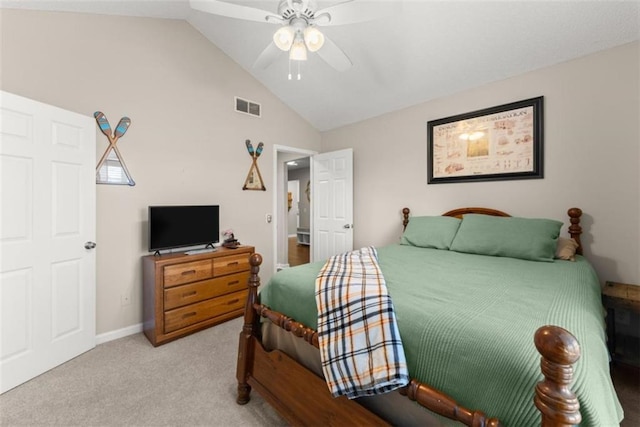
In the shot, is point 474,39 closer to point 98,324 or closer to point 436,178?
point 436,178

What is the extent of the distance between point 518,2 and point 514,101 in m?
0.91

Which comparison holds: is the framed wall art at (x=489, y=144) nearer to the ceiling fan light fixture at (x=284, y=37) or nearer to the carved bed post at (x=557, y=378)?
the ceiling fan light fixture at (x=284, y=37)

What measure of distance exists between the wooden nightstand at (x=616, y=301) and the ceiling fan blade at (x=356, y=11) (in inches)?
97.5

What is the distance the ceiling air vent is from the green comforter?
2.66 metres

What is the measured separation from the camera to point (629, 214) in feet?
7.05

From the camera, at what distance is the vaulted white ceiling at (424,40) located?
209cm

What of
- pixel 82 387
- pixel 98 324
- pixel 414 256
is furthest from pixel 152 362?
pixel 414 256

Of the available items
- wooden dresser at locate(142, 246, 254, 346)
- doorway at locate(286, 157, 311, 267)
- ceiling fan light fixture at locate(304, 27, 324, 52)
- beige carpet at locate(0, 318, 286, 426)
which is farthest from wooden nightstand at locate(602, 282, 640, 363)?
Answer: doorway at locate(286, 157, 311, 267)

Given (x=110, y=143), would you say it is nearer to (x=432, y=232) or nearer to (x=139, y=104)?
(x=139, y=104)

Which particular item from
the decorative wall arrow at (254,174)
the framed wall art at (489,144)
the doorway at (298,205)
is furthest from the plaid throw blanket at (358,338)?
the doorway at (298,205)

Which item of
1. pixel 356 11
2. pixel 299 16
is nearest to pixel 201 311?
pixel 299 16

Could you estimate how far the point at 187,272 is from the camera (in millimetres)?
2604

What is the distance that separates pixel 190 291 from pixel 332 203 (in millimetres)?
2330

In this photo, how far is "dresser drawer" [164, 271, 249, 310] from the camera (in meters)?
2.51
